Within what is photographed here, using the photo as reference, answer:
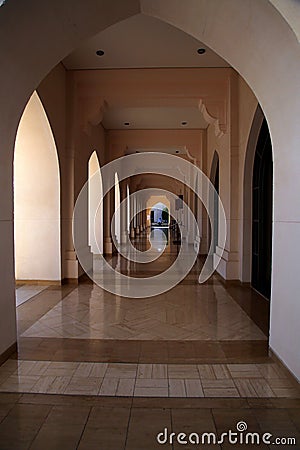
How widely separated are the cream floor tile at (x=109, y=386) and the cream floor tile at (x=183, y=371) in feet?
1.41

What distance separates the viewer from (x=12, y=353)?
127 inches

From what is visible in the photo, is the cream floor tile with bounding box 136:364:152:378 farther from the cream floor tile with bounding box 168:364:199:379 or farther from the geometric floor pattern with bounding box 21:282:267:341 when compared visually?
the geometric floor pattern with bounding box 21:282:267:341

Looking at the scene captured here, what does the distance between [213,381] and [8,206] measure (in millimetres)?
2179

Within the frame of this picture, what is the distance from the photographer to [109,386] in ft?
8.75

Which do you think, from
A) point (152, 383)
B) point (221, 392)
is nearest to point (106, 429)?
point (152, 383)

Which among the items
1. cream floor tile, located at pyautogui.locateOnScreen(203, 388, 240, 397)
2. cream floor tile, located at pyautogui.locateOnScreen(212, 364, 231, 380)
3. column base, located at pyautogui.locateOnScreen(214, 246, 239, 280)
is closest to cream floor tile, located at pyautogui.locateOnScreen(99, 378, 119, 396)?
cream floor tile, located at pyautogui.locateOnScreen(203, 388, 240, 397)

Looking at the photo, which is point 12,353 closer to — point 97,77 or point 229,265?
point 229,265

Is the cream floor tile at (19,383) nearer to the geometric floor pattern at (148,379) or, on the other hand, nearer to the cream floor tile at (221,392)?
the geometric floor pattern at (148,379)

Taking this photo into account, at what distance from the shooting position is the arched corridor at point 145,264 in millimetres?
2412

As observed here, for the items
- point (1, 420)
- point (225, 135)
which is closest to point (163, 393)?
point (1, 420)

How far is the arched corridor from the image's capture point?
241 cm

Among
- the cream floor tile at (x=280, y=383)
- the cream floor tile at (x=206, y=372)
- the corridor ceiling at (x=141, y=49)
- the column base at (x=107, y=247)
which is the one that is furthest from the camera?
the column base at (x=107, y=247)

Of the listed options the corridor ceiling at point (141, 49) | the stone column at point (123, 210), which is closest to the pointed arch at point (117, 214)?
the stone column at point (123, 210)

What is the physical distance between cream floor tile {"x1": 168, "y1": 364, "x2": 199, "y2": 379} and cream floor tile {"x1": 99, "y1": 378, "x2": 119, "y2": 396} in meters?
0.43
